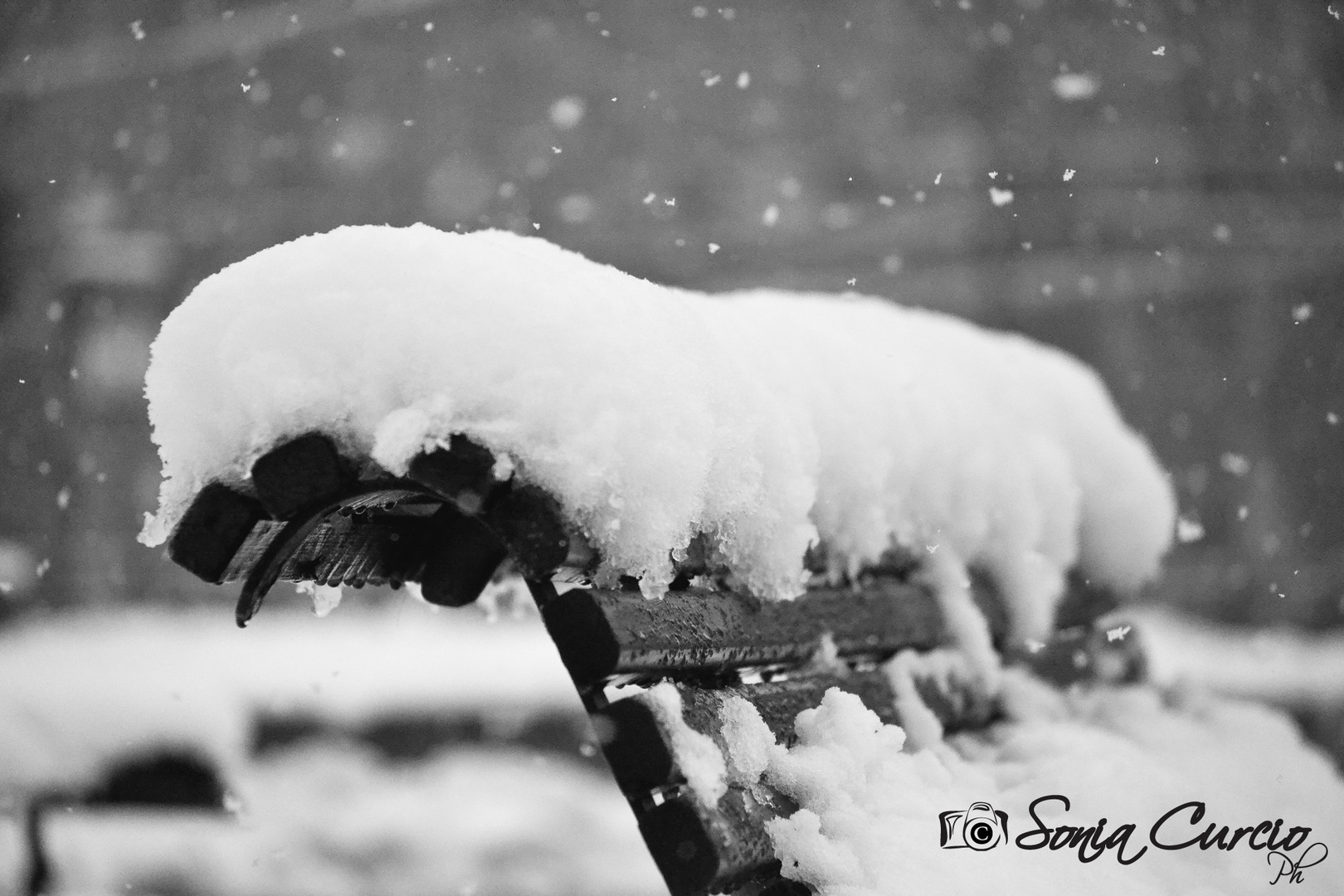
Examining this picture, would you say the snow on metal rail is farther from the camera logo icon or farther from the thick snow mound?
the camera logo icon

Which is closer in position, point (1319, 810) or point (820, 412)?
point (820, 412)

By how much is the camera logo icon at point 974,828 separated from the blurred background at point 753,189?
7247mm

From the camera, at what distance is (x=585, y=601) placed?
131cm

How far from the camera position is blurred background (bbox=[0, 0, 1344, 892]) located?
31.8ft

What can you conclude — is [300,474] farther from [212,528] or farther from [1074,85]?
[1074,85]

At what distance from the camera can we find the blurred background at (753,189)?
9680mm

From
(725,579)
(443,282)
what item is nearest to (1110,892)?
(725,579)

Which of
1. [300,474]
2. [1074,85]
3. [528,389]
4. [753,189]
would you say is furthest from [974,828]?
[753,189]

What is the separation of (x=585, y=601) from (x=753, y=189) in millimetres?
11326

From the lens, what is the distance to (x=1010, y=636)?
250cm

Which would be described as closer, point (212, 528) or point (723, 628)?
point (212, 528)

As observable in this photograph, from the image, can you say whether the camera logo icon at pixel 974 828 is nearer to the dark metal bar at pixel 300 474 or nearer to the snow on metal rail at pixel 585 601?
the snow on metal rail at pixel 585 601

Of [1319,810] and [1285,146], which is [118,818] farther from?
[1285,146]

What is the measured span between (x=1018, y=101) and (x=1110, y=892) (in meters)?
10.8
